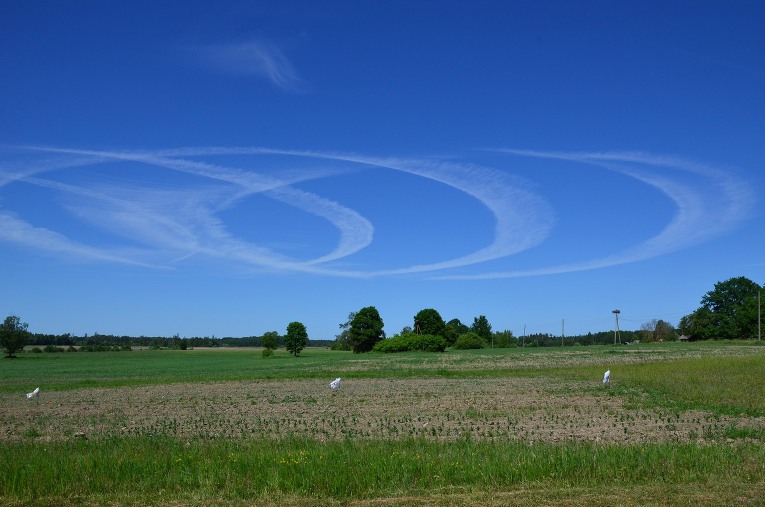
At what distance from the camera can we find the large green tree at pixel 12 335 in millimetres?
116000

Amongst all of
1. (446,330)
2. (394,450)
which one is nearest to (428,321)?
(446,330)

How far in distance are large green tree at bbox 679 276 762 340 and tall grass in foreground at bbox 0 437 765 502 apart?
143725 millimetres

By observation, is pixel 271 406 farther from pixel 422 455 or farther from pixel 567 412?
pixel 422 455

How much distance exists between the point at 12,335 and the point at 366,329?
6680 centimetres

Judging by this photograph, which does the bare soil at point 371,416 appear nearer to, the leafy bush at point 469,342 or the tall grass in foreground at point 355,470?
the tall grass in foreground at point 355,470

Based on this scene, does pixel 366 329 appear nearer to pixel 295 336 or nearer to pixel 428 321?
pixel 295 336

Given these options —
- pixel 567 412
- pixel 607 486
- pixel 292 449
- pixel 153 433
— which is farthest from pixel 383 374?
pixel 607 486

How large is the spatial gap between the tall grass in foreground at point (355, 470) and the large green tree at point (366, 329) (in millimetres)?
115675

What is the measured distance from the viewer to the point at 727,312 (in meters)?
145

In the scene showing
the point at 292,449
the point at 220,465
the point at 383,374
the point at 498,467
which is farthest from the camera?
the point at 383,374

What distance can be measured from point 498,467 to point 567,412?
1151 centimetres

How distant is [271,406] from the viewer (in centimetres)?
2466

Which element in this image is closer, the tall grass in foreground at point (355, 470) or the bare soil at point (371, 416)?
the tall grass in foreground at point (355, 470)

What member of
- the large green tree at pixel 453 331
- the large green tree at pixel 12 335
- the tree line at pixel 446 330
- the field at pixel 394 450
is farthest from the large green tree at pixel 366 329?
the field at pixel 394 450
